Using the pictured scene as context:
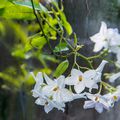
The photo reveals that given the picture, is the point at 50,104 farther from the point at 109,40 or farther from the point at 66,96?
the point at 109,40

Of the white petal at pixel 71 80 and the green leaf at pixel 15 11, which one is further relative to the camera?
the green leaf at pixel 15 11

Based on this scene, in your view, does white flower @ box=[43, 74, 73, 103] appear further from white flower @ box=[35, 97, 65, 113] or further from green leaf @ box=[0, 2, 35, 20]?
green leaf @ box=[0, 2, 35, 20]

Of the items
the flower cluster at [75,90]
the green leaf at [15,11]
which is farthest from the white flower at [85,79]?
the green leaf at [15,11]

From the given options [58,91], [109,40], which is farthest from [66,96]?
[109,40]

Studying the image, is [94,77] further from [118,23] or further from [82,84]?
[118,23]

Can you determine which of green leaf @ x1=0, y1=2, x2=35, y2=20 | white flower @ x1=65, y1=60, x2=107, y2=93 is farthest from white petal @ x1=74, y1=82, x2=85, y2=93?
green leaf @ x1=0, y1=2, x2=35, y2=20

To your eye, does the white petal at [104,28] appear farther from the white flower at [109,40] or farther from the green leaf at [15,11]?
the green leaf at [15,11]

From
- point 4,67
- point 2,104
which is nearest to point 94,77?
point 2,104

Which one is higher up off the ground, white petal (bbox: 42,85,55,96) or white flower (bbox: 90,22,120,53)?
white flower (bbox: 90,22,120,53)
